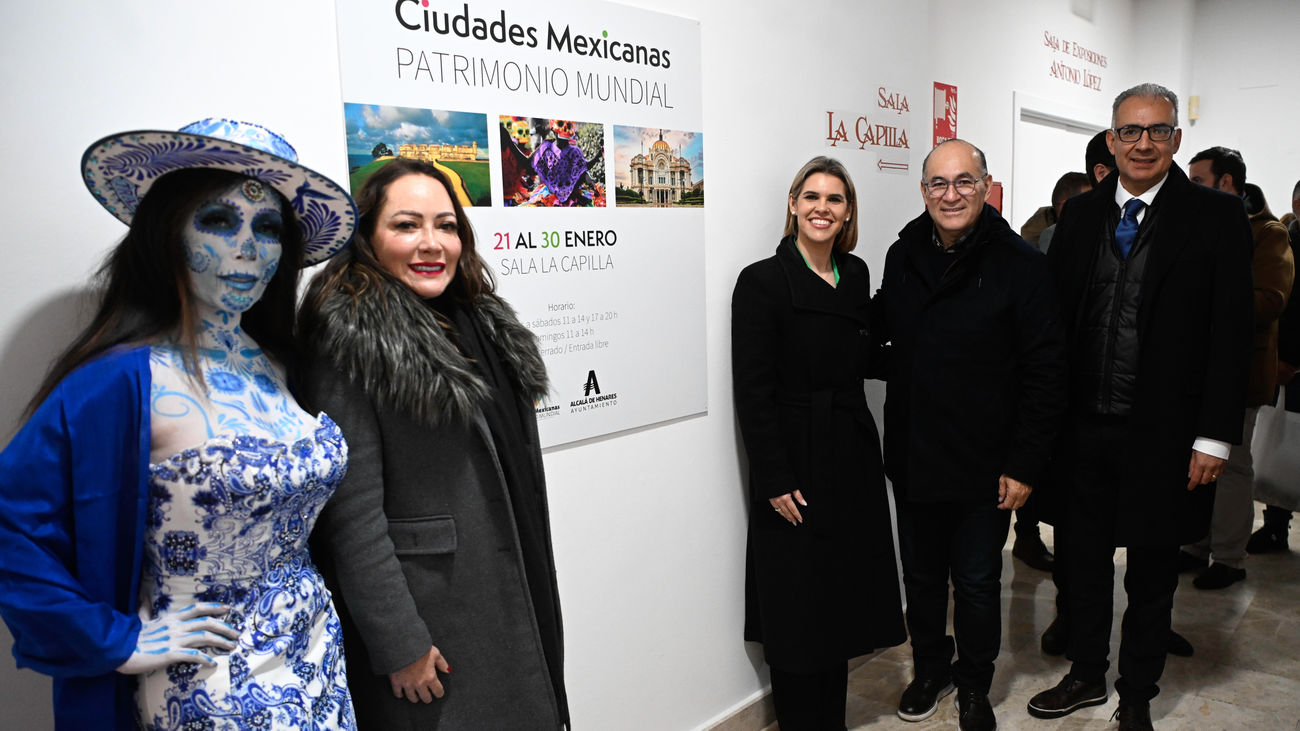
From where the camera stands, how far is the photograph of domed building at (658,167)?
84.5 inches

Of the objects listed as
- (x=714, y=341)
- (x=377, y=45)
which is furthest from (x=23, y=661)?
→ (x=714, y=341)

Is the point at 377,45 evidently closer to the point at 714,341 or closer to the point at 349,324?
the point at 349,324

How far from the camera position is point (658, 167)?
2.23 meters

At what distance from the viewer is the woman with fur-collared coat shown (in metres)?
1.35

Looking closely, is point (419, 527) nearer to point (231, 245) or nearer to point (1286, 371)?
point (231, 245)

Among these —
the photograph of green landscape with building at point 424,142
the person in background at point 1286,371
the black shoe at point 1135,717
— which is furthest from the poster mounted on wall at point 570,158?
the person in background at point 1286,371

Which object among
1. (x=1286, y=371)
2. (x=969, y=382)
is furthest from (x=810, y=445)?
(x=1286, y=371)

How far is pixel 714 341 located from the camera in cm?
248

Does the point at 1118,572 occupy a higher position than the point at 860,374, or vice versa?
the point at 860,374

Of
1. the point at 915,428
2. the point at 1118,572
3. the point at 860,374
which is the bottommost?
the point at 1118,572

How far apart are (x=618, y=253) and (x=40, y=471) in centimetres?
136

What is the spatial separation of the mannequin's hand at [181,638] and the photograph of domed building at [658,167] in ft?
4.42

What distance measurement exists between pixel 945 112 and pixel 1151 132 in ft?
4.76

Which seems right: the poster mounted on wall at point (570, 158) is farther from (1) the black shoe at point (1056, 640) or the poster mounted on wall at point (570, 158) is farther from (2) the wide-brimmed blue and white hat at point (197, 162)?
(1) the black shoe at point (1056, 640)
